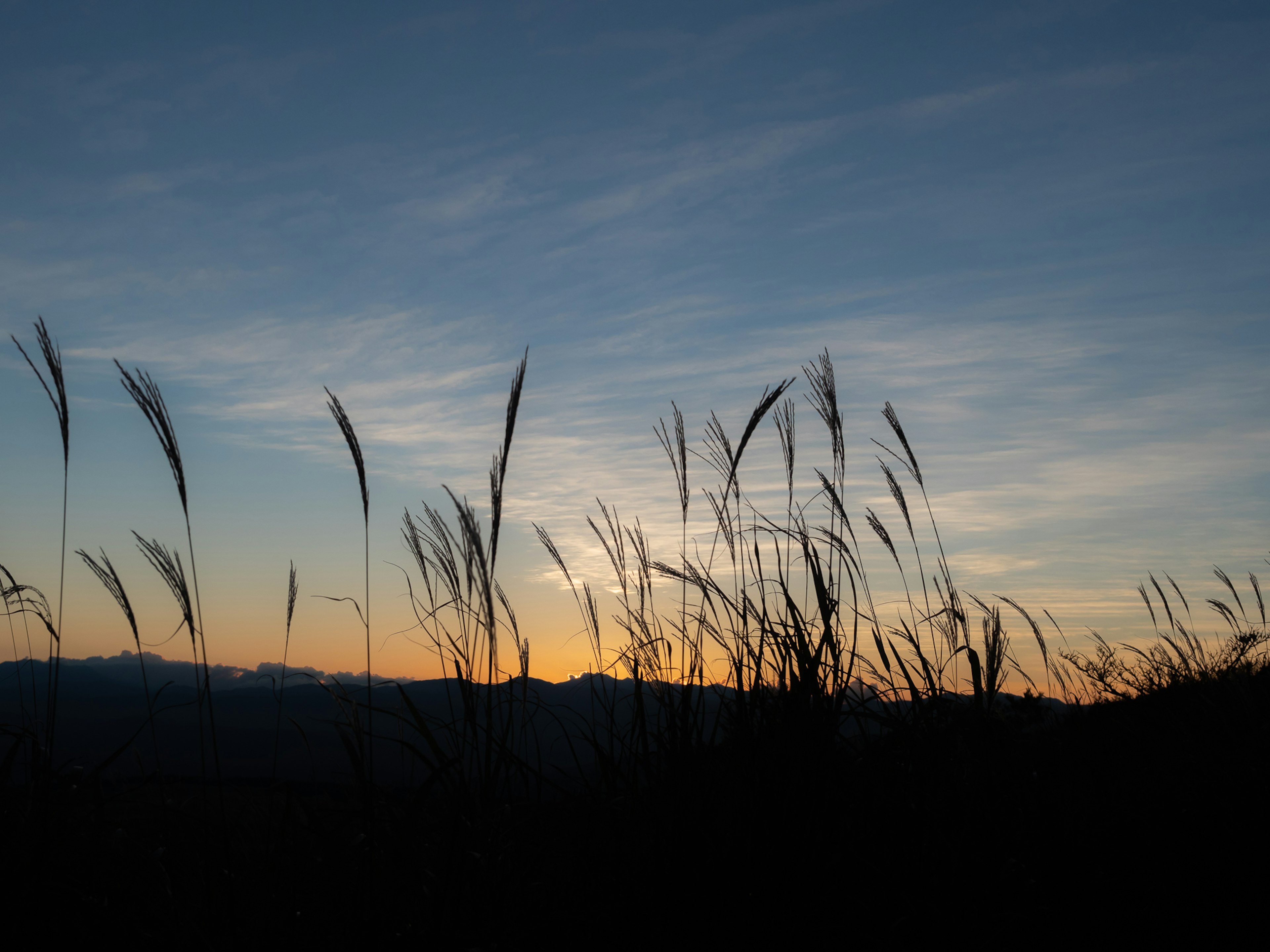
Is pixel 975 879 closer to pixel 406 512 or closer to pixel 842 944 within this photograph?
pixel 842 944

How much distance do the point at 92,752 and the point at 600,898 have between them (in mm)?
1849

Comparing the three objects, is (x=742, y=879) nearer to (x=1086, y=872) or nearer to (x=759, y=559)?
(x=1086, y=872)

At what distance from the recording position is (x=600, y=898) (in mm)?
1871

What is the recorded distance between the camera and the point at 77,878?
2.01m

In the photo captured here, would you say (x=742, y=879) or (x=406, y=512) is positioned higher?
(x=406, y=512)

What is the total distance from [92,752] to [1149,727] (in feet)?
14.7

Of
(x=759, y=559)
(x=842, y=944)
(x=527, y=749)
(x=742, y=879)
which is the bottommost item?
(x=842, y=944)

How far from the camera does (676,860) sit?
70.9 inches

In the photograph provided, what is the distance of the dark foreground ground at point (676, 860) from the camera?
68.4 inches

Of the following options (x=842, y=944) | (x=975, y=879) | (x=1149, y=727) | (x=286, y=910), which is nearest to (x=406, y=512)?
(x=286, y=910)

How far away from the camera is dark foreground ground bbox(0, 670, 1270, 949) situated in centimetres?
174

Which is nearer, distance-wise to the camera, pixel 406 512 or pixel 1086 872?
pixel 1086 872

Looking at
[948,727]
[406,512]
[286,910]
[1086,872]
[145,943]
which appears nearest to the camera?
[145,943]

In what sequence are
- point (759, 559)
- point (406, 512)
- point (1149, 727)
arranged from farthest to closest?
1. point (1149, 727)
2. point (759, 559)
3. point (406, 512)
